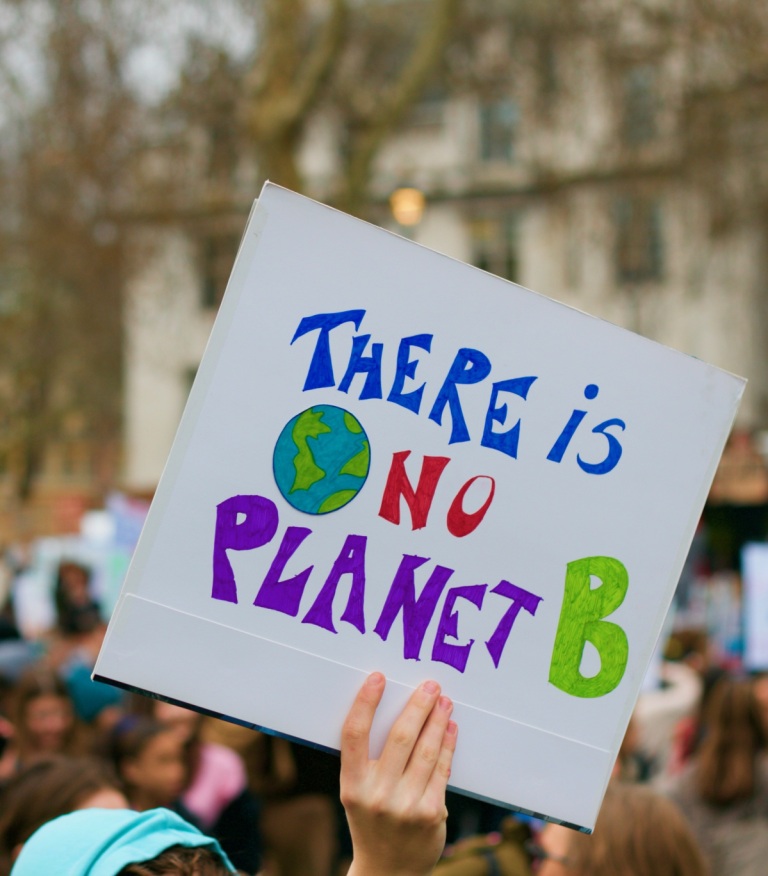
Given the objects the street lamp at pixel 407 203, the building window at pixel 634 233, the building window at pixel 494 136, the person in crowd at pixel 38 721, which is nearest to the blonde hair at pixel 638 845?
the person in crowd at pixel 38 721

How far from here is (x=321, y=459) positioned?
168 centimetres

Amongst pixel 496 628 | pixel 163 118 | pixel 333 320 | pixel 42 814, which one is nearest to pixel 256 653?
pixel 496 628

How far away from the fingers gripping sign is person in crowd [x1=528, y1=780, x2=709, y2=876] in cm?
138

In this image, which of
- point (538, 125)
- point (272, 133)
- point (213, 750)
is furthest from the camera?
point (538, 125)

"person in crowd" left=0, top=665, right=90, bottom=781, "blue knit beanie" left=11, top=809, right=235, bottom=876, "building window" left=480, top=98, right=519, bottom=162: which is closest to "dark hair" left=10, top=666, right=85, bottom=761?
"person in crowd" left=0, top=665, right=90, bottom=781

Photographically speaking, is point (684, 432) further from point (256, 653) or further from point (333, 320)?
point (256, 653)

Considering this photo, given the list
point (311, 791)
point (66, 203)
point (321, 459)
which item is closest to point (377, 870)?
point (321, 459)

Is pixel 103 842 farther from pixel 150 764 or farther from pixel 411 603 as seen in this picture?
pixel 150 764

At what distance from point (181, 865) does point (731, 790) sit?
2.80 metres

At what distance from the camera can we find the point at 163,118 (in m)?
12.8

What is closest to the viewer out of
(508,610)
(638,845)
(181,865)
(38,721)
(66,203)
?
(181,865)

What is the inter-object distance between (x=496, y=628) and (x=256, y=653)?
35 cm

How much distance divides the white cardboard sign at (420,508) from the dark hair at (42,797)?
1.56 metres

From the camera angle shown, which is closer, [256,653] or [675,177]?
[256,653]
